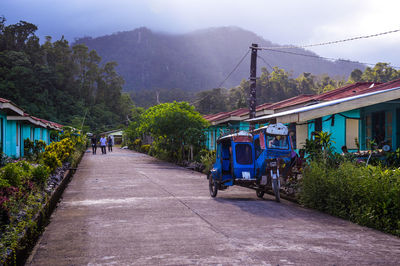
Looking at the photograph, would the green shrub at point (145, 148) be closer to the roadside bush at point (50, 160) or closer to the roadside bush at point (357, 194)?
the roadside bush at point (50, 160)

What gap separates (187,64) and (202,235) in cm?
16741

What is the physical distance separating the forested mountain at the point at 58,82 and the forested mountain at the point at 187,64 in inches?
1402

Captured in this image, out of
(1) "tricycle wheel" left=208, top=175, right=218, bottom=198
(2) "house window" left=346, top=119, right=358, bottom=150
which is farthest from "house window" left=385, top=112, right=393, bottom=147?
(1) "tricycle wheel" left=208, top=175, right=218, bottom=198

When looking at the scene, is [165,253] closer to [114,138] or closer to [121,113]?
[114,138]

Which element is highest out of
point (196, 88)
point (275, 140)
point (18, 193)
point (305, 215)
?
point (196, 88)

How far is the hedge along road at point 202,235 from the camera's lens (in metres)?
5.69

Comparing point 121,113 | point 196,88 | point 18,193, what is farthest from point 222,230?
point 196,88

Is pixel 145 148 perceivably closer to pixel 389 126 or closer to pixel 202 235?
pixel 389 126

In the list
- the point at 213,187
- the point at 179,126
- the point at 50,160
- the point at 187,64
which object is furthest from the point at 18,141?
the point at 187,64

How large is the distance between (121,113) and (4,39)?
29.4m

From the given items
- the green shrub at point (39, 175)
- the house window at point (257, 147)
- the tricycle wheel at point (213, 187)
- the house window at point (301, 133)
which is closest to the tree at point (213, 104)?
the house window at point (301, 133)

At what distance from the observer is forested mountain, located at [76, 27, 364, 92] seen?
146750mm

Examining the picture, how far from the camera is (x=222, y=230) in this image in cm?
739

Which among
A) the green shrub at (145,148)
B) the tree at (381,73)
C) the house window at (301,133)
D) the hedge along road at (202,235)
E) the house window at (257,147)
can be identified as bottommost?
the hedge along road at (202,235)
